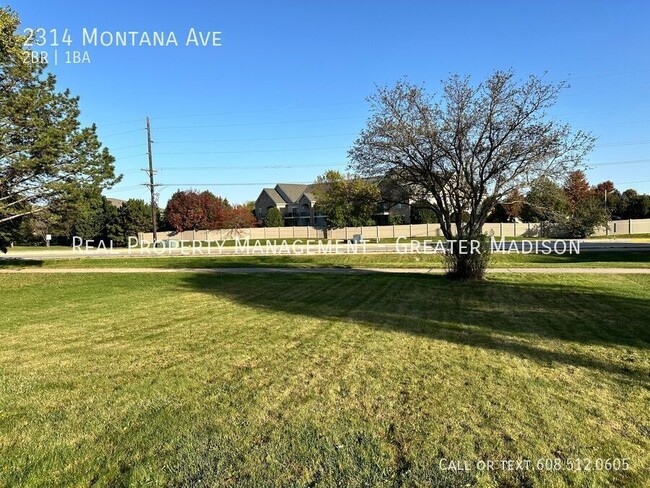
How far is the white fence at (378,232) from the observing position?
5244 centimetres

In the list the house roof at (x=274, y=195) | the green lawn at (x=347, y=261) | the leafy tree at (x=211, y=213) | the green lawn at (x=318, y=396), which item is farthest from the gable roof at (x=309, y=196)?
the green lawn at (x=318, y=396)

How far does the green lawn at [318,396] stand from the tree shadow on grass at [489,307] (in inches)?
2.7

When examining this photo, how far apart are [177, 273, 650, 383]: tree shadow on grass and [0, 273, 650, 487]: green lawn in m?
0.07

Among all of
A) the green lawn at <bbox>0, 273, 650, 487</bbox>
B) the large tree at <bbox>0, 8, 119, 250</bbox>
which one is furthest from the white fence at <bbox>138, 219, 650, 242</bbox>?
the green lawn at <bbox>0, 273, 650, 487</bbox>

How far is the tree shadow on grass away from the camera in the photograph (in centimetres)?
612

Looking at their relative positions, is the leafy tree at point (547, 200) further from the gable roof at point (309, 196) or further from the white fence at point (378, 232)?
the gable roof at point (309, 196)

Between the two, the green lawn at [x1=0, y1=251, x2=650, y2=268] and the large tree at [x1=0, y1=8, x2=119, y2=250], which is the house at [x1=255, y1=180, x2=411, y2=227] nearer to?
the green lawn at [x1=0, y1=251, x2=650, y2=268]

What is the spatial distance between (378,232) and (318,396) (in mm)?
48852

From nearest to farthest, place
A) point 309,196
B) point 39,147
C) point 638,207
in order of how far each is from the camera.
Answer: point 39,147 < point 638,207 < point 309,196

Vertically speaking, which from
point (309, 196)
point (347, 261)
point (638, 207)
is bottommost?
point (347, 261)

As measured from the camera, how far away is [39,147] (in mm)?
14062

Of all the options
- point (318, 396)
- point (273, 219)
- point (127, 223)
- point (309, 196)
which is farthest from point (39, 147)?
point (309, 196)

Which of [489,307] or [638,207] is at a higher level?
[638,207]

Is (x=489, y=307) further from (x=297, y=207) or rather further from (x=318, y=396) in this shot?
(x=297, y=207)
